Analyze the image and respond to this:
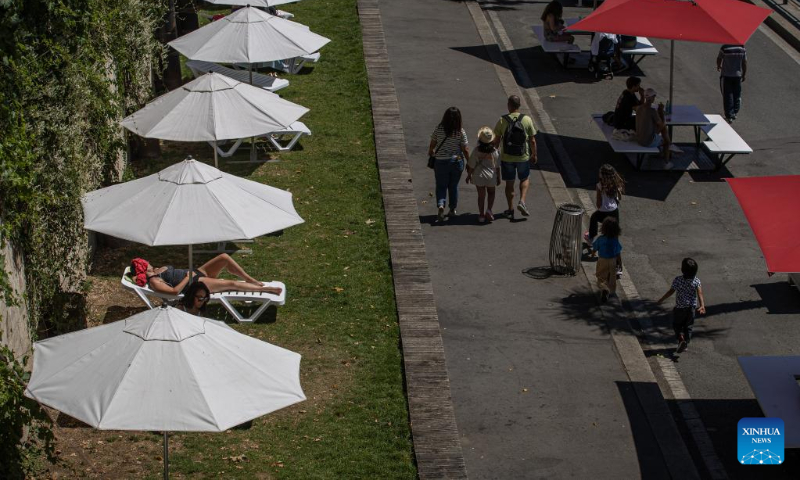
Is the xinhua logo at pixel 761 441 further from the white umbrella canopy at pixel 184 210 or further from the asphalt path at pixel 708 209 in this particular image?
the white umbrella canopy at pixel 184 210

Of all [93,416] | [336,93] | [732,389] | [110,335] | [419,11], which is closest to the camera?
[93,416]

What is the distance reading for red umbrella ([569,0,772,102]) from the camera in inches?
722

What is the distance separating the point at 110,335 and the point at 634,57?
17.2 metres

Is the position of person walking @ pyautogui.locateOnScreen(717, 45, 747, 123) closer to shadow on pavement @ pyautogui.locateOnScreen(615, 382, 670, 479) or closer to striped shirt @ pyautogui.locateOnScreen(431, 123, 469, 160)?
striped shirt @ pyautogui.locateOnScreen(431, 123, 469, 160)

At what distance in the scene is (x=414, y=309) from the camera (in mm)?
14188

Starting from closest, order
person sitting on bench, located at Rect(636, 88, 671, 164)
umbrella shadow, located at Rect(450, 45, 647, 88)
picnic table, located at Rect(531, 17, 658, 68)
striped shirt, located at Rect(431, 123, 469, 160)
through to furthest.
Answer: striped shirt, located at Rect(431, 123, 469, 160) → person sitting on bench, located at Rect(636, 88, 671, 164) → umbrella shadow, located at Rect(450, 45, 647, 88) → picnic table, located at Rect(531, 17, 658, 68)

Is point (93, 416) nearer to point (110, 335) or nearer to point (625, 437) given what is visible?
point (110, 335)

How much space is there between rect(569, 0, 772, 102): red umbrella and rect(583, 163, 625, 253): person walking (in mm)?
4141

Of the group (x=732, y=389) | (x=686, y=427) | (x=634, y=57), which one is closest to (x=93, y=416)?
(x=686, y=427)

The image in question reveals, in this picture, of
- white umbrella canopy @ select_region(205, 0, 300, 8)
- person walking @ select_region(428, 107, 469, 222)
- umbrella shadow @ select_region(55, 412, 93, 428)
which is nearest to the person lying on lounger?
umbrella shadow @ select_region(55, 412, 93, 428)

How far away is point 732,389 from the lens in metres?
13.0

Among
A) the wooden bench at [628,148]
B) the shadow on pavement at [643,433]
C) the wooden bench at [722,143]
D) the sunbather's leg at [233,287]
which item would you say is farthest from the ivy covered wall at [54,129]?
the wooden bench at [722,143]

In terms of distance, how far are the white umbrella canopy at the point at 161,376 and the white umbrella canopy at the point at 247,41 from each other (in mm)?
9793

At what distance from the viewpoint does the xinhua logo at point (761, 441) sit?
1141cm
